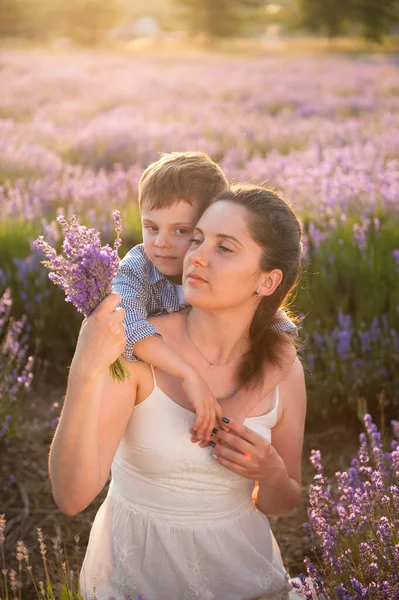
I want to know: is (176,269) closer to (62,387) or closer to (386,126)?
(62,387)

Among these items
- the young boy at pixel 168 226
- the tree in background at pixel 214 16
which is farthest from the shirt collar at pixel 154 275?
the tree in background at pixel 214 16

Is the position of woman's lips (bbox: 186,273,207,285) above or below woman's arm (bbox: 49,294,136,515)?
above

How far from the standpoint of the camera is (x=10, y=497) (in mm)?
3721

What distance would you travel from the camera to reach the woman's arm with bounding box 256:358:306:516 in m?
2.58

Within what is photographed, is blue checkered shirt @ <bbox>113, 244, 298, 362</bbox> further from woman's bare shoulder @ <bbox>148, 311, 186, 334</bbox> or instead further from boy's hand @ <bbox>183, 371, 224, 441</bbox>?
boy's hand @ <bbox>183, 371, 224, 441</bbox>

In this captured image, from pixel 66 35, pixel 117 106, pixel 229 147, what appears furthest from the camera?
pixel 66 35

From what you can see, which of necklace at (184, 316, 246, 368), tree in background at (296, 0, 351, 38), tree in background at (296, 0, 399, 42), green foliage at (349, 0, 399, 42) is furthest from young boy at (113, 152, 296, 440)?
tree in background at (296, 0, 351, 38)

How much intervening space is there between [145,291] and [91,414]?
822 mm

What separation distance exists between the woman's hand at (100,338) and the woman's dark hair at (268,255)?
26.1 inches

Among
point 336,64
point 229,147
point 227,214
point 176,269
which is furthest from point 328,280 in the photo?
point 336,64

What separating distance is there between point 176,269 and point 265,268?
45 cm

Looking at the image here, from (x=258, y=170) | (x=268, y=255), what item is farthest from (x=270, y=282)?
(x=258, y=170)

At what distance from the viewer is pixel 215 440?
2.37m

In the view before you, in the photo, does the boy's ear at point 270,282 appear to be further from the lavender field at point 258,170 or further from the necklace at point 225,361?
the lavender field at point 258,170
